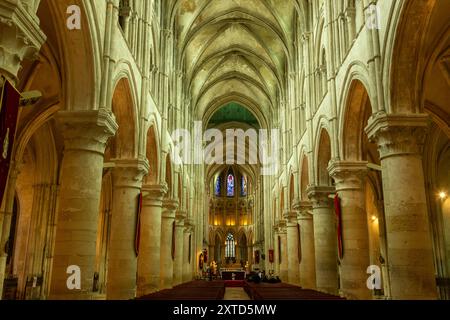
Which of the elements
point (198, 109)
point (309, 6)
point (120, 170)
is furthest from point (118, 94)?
point (198, 109)

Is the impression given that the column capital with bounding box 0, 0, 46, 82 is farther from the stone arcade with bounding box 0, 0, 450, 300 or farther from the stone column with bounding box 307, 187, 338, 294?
the stone column with bounding box 307, 187, 338, 294

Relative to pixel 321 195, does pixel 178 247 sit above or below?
below

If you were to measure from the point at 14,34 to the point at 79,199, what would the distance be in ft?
15.3

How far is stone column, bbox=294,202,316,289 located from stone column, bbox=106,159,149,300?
1072cm

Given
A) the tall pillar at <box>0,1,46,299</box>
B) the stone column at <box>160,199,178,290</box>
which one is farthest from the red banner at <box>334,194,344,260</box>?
the tall pillar at <box>0,1,46,299</box>

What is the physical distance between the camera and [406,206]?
998cm

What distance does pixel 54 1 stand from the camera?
9.73 m

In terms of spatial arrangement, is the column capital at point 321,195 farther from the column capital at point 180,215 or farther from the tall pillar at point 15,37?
the tall pillar at point 15,37

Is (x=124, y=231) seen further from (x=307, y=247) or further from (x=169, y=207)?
(x=307, y=247)

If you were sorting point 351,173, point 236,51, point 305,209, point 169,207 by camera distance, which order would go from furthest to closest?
point 236,51
point 169,207
point 305,209
point 351,173

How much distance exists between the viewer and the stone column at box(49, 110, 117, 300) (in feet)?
31.2

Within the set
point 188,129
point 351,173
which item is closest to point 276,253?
point 188,129

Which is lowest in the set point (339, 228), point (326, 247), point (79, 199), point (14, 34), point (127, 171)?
point (326, 247)
